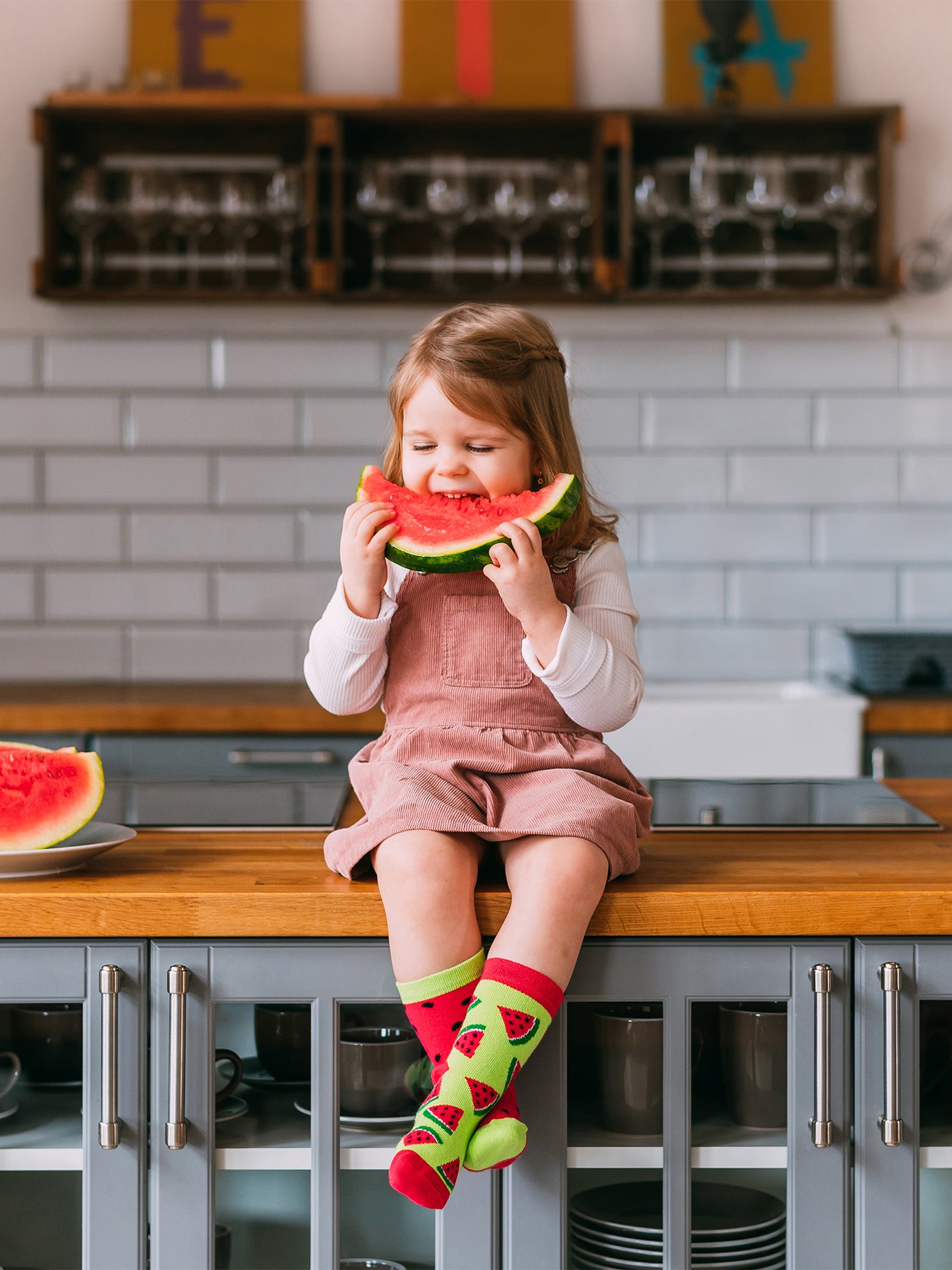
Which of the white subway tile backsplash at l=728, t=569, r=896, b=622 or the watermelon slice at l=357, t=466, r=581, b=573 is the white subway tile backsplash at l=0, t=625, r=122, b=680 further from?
the watermelon slice at l=357, t=466, r=581, b=573

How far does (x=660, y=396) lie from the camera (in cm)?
299

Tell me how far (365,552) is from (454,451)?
0.15 metres

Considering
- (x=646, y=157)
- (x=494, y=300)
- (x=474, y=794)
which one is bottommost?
(x=474, y=794)

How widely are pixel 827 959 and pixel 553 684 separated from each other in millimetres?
348

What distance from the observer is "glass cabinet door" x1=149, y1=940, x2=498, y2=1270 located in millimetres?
1129

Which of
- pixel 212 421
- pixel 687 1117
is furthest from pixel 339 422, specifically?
pixel 687 1117

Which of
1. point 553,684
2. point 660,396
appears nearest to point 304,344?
point 660,396

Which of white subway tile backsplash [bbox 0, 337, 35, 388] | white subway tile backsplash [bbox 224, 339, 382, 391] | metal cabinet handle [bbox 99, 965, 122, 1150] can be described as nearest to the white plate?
metal cabinet handle [bbox 99, 965, 122, 1150]

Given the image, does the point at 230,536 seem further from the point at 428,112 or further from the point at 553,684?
the point at 553,684

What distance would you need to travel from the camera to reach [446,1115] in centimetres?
98

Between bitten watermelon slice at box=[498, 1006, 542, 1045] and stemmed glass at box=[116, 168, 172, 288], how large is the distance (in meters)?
2.30

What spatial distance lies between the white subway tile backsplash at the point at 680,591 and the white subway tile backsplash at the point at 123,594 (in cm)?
104

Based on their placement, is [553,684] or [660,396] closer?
[553,684]

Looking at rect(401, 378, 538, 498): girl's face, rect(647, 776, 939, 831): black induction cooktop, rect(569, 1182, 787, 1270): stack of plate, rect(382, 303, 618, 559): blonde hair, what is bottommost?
rect(569, 1182, 787, 1270): stack of plate
